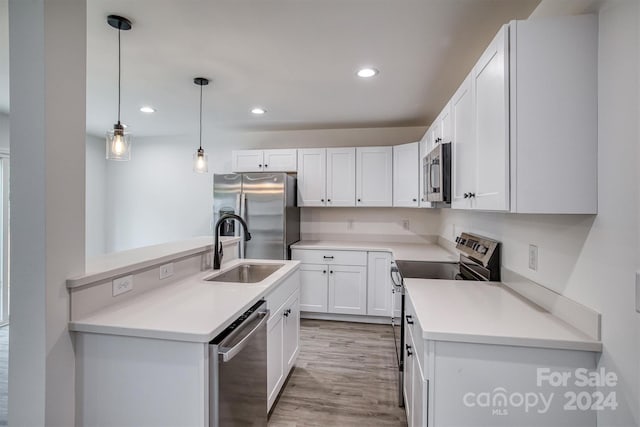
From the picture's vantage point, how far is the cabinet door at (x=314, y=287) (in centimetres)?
376

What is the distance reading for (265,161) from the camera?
4133 mm

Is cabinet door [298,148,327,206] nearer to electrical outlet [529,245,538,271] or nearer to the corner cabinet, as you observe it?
electrical outlet [529,245,538,271]

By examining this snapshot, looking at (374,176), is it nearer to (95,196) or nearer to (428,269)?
(428,269)

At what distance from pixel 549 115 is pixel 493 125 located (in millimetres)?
208

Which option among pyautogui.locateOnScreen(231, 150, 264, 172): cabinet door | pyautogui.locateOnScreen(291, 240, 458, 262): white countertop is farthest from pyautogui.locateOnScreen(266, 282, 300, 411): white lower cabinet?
pyautogui.locateOnScreen(231, 150, 264, 172): cabinet door

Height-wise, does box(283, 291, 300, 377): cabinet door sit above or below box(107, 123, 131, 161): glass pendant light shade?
below

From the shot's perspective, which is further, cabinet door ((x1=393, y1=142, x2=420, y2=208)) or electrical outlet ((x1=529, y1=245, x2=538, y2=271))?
cabinet door ((x1=393, y1=142, x2=420, y2=208))

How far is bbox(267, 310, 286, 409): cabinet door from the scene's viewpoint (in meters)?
1.87

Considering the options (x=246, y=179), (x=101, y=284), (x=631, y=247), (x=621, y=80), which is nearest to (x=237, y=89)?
(x=246, y=179)

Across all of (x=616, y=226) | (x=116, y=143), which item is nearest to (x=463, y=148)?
(x=616, y=226)

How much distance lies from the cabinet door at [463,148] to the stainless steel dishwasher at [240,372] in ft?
4.38

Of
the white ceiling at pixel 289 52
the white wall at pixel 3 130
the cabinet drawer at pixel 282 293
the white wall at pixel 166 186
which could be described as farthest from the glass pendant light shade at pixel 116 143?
the white wall at pixel 3 130

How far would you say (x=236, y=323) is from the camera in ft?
4.69

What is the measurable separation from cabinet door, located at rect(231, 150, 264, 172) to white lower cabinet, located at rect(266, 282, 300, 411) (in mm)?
2195
